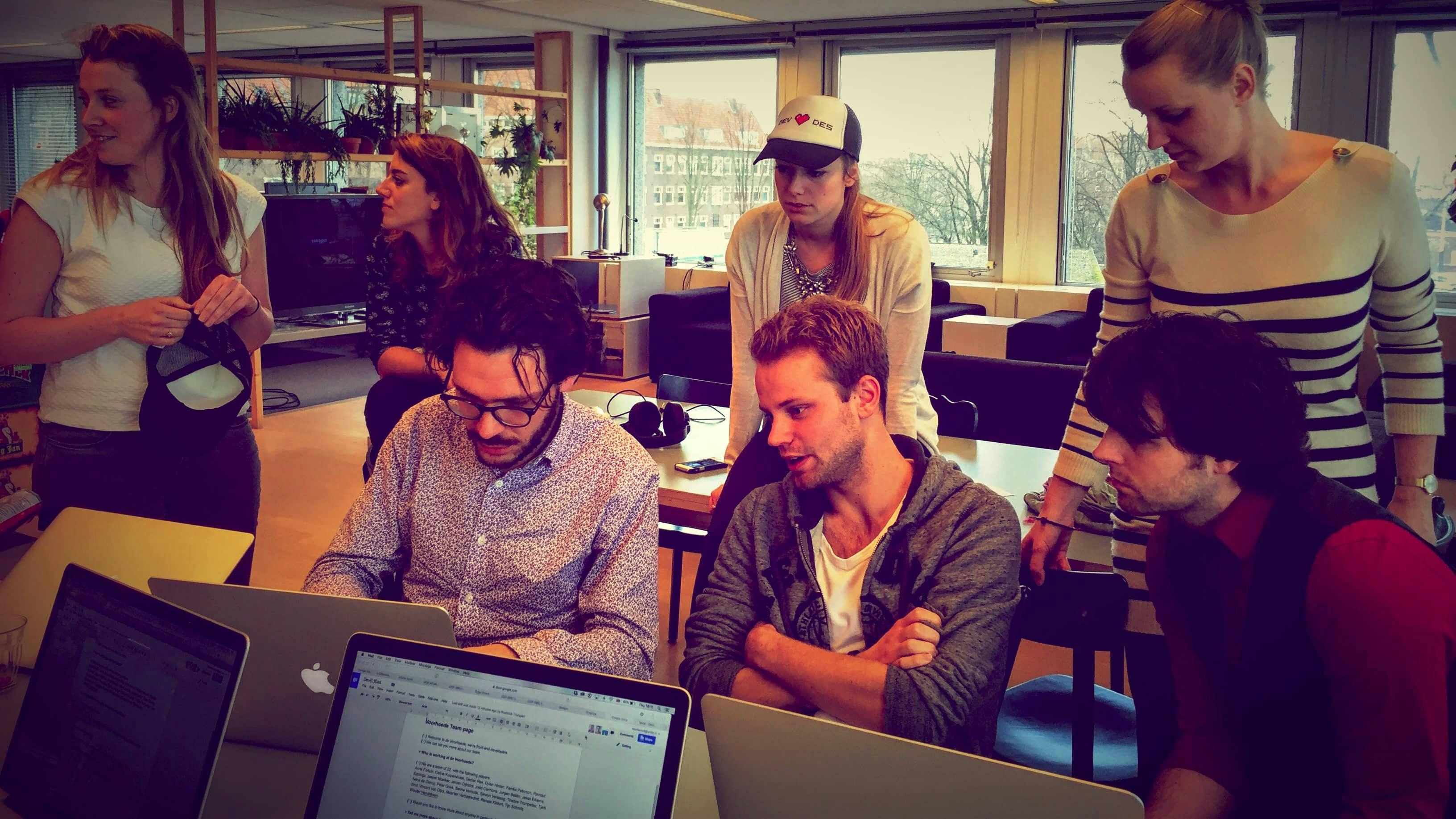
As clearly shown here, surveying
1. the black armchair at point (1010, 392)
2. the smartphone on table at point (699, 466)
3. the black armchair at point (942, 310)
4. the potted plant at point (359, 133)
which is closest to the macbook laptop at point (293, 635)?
the smartphone on table at point (699, 466)

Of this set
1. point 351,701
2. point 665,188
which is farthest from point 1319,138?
point 665,188

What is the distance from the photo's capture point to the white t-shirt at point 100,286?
6.68ft

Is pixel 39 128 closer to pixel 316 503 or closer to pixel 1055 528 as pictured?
pixel 316 503

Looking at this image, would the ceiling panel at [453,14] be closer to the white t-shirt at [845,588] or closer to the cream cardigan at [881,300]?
the cream cardigan at [881,300]

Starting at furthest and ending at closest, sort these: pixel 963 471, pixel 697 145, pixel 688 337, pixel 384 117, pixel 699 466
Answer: pixel 697 145 < pixel 688 337 < pixel 384 117 < pixel 699 466 < pixel 963 471

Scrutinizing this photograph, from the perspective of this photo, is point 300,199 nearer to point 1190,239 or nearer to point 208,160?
point 208,160

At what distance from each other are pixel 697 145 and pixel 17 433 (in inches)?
227

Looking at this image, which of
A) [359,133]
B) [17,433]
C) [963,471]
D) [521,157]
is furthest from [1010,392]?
[521,157]

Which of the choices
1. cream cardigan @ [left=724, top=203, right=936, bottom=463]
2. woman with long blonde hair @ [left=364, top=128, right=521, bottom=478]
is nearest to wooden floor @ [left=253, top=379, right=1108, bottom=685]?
cream cardigan @ [left=724, top=203, right=936, bottom=463]

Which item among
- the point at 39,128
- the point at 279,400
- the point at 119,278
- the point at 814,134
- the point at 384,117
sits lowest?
the point at 279,400

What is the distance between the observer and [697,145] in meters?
8.99

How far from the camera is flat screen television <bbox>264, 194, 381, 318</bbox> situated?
6.59 meters

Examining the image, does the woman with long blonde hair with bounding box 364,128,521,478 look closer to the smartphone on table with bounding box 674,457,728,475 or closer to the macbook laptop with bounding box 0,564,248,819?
the smartphone on table with bounding box 674,457,728,475

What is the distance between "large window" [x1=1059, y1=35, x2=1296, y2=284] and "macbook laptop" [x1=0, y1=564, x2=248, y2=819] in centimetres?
702
